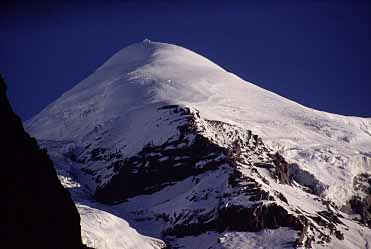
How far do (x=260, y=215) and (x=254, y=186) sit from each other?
7220 millimetres

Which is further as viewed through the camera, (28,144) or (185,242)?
(185,242)

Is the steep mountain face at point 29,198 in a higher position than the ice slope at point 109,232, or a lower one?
higher

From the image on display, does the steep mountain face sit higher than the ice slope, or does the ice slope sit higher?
the steep mountain face

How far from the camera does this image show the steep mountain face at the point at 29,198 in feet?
102

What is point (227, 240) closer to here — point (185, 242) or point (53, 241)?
point (185, 242)

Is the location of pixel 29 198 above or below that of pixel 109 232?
above

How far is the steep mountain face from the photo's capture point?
30969 mm

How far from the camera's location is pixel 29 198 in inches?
1246

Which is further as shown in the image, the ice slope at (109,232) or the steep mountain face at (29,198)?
the ice slope at (109,232)

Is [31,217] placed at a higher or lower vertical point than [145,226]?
higher

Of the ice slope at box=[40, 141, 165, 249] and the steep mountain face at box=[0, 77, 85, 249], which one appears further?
the ice slope at box=[40, 141, 165, 249]

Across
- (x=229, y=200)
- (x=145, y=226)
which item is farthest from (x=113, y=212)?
(x=229, y=200)

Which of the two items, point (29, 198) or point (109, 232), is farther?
point (109, 232)

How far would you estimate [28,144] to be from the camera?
32.3 metres
